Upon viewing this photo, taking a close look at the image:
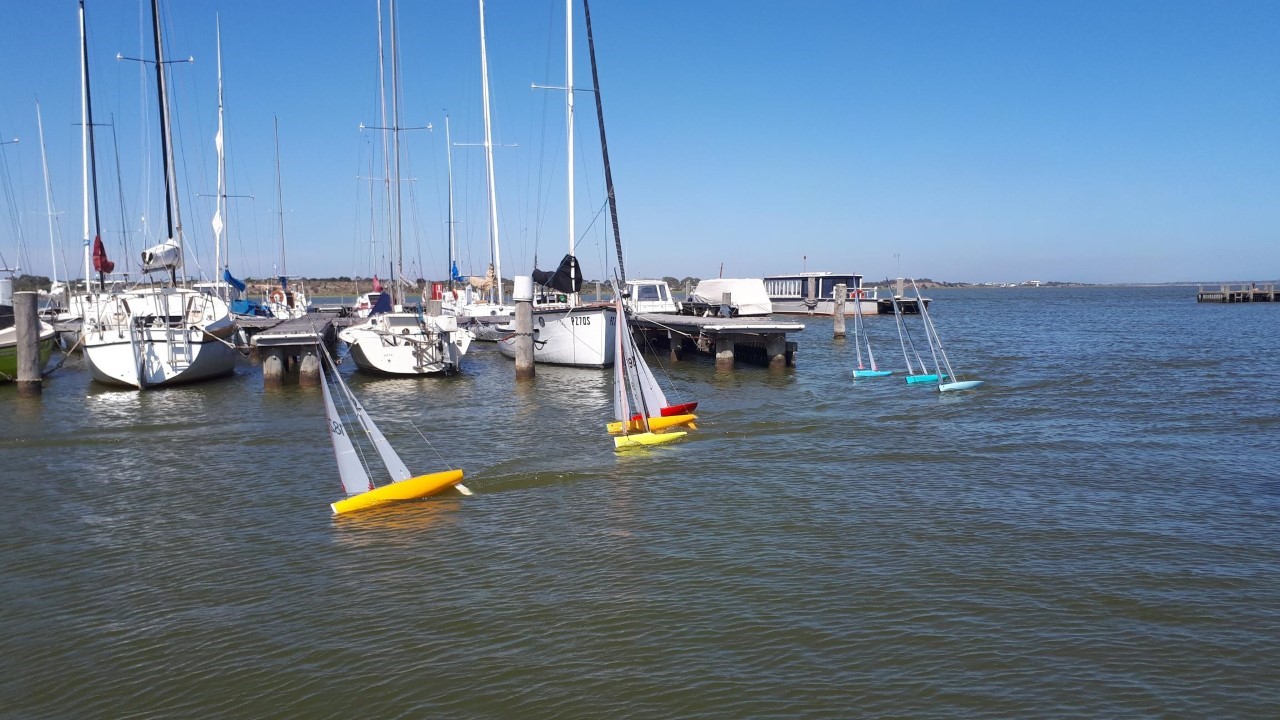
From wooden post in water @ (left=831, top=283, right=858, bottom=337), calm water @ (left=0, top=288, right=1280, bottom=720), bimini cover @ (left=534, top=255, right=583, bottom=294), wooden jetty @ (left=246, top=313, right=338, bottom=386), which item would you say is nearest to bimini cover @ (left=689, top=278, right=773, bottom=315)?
wooden post in water @ (left=831, top=283, right=858, bottom=337)

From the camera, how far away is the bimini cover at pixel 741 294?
57188mm

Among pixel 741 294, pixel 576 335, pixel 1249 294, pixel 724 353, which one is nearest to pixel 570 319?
pixel 576 335

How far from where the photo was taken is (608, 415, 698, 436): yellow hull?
727 inches

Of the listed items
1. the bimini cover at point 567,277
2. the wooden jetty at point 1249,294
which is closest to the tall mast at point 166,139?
the bimini cover at point 567,277

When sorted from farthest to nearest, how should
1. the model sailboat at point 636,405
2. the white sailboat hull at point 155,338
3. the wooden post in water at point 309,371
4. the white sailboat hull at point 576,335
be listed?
the white sailboat hull at point 576,335, the wooden post in water at point 309,371, the white sailboat hull at point 155,338, the model sailboat at point 636,405

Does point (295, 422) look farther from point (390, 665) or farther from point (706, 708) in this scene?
point (706, 708)

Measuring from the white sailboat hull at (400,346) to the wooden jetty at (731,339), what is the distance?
6.70 meters

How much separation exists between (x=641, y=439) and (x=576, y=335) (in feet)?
44.2

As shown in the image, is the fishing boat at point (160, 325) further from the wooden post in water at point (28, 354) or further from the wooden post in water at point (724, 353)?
the wooden post in water at point (724, 353)

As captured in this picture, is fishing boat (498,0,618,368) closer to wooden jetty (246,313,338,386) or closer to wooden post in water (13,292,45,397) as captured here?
wooden jetty (246,313,338,386)

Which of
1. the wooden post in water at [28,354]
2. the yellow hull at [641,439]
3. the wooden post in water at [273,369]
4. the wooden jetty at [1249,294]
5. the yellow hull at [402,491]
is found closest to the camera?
the yellow hull at [402,491]

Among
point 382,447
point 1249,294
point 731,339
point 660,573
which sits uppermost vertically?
point 1249,294

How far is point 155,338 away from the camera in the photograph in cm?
2686

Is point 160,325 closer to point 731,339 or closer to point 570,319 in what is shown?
point 570,319
